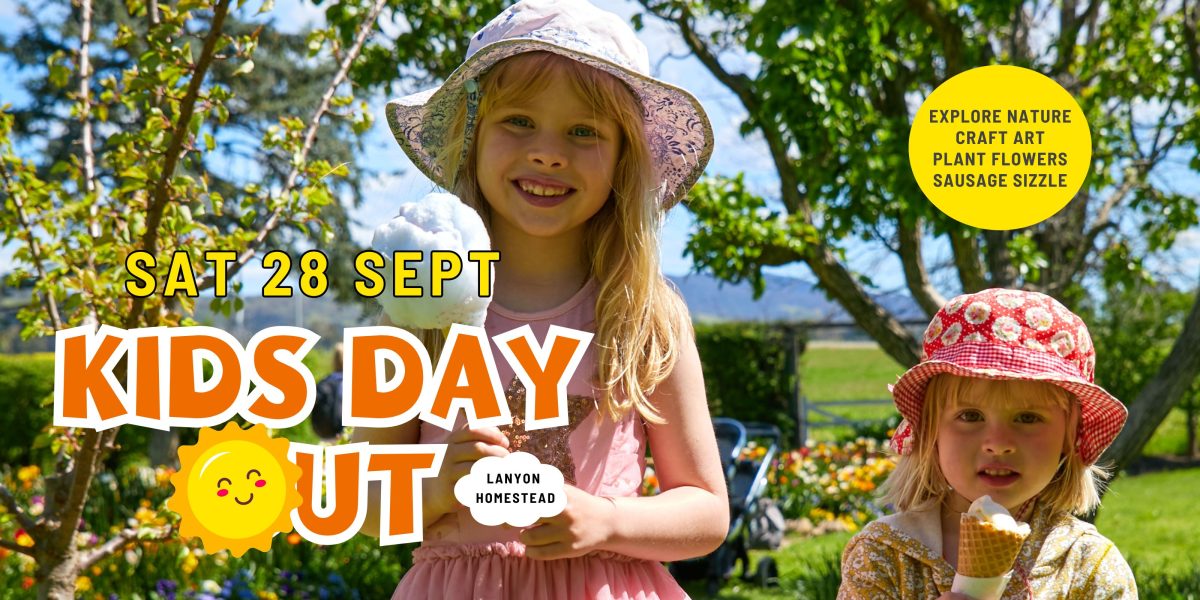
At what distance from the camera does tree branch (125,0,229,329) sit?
88.4 inches

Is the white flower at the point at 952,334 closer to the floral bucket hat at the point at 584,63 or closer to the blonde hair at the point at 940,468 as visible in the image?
the blonde hair at the point at 940,468

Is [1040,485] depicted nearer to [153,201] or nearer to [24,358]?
[153,201]

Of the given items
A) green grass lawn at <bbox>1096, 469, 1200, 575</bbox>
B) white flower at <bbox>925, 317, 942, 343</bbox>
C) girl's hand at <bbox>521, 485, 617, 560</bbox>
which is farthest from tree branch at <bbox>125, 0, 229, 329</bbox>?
green grass lawn at <bbox>1096, 469, 1200, 575</bbox>

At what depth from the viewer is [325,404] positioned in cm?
602

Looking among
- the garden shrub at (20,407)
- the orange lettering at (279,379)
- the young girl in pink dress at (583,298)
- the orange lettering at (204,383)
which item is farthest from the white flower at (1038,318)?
the garden shrub at (20,407)

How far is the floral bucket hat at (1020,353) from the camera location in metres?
1.68

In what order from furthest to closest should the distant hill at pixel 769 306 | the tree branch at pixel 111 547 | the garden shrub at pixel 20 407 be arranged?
the garden shrub at pixel 20 407 < the distant hill at pixel 769 306 < the tree branch at pixel 111 547

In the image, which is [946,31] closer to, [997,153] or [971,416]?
[997,153]

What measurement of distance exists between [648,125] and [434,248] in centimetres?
60

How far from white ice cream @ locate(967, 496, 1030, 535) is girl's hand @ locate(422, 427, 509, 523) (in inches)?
24.7

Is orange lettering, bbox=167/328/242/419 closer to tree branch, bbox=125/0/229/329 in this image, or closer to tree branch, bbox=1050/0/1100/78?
tree branch, bbox=125/0/229/329

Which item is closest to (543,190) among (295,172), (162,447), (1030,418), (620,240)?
(620,240)

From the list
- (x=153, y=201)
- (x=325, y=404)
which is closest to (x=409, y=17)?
(x=325, y=404)

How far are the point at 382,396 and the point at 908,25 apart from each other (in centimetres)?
363
